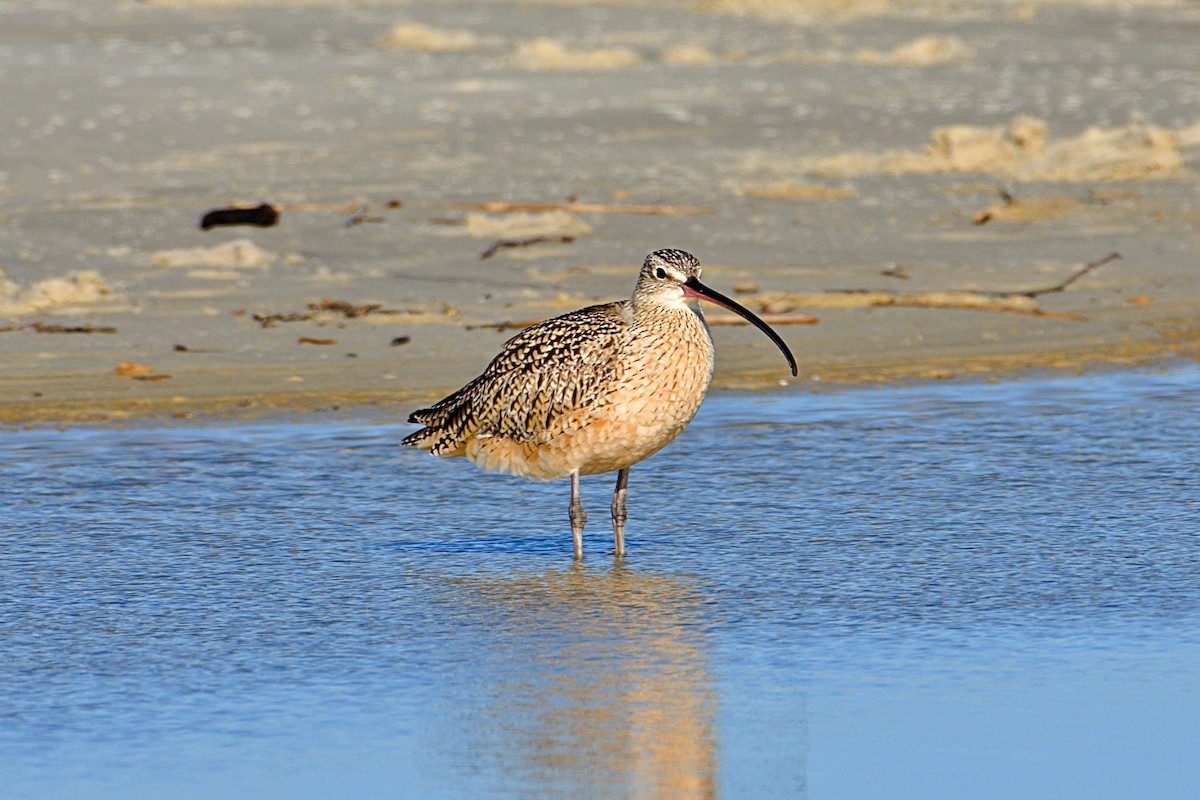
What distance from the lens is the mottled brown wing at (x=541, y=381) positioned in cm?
698

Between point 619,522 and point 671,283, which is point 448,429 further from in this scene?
point 671,283

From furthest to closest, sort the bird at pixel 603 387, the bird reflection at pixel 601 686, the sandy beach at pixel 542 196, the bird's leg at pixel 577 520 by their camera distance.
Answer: the sandy beach at pixel 542 196
the bird's leg at pixel 577 520
the bird at pixel 603 387
the bird reflection at pixel 601 686

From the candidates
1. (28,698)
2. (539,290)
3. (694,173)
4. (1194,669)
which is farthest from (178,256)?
(1194,669)

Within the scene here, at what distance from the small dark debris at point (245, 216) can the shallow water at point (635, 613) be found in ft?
12.3

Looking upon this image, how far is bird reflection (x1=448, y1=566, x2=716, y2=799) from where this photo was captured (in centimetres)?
478

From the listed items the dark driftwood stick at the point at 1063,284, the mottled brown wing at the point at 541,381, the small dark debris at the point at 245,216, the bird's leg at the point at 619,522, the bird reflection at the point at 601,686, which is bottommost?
the bird reflection at the point at 601,686

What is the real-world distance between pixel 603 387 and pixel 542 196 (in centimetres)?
665

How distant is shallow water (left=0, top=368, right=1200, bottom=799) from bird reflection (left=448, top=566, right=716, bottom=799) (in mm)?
13

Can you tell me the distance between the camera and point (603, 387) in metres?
6.91

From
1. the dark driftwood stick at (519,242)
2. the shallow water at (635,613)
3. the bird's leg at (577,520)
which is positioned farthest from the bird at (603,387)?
the dark driftwood stick at (519,242)

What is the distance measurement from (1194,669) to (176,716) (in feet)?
8.48

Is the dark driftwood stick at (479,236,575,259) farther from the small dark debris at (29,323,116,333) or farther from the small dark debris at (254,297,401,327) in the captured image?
the small dark debris at (29,323,116,333)

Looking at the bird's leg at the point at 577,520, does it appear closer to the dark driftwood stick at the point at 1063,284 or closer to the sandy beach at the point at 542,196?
the sandy beach at the point at 542,196

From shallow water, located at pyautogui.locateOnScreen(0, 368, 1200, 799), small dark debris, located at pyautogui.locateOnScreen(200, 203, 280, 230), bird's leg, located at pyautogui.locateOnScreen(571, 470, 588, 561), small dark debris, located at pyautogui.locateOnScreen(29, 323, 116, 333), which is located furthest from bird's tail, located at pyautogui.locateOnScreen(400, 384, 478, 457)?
small dark debris, located at pyautogui.locateOnScreen(200, 203, 280, 230)
